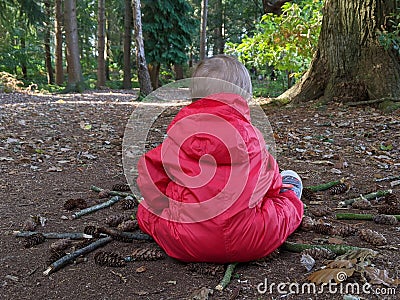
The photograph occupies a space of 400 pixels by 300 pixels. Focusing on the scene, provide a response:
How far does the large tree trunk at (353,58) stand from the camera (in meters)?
6.09

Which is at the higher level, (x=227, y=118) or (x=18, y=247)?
(x=227, y=118)

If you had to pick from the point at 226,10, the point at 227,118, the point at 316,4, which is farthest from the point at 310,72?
the point at 226,10

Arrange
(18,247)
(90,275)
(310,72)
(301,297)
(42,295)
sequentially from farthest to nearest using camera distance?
(310,72) < (18,247) < (90,275) < (42,295) < (301,297)

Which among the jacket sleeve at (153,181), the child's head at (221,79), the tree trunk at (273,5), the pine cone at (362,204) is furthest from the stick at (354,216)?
the tree trunk at (273,5)

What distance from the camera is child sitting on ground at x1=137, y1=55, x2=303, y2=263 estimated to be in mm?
1902

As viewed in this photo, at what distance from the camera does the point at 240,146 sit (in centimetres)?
190

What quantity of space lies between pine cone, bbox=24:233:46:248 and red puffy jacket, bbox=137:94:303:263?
0.80m

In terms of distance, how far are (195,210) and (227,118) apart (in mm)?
464

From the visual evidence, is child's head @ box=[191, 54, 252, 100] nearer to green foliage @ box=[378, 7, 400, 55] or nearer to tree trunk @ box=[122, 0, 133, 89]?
green foliage @ box=[378, 7, 400, 55]

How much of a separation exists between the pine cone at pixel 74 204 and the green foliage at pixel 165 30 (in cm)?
1410

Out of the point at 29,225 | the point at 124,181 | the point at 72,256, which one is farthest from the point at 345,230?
the point at 124,181

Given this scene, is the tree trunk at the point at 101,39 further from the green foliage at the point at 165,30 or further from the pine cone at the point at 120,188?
the pine cone at the point at 120,188

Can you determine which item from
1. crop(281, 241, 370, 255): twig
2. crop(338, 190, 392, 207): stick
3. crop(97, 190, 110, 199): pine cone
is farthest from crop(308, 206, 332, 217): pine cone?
crop(97, 190, 110, 199): pine cone

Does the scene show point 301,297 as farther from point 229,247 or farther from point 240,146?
point 240,146
